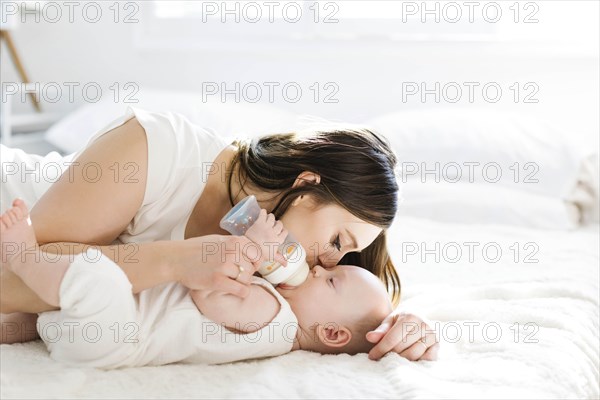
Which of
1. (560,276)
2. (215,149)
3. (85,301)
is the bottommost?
(560,276)

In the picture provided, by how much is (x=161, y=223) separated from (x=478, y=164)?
1276mm

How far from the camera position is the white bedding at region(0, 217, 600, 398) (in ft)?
3.26

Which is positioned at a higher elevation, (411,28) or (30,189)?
(411,28)

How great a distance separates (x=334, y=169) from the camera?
4.39 ft

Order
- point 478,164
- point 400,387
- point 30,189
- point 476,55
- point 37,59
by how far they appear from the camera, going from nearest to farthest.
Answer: point 400,387, point 30,189, point 478,164, point 476,55, point 37,59

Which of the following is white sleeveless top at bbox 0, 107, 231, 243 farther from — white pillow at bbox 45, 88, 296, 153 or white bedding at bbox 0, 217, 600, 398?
white pillow at bbox 45, 88, 296, 153

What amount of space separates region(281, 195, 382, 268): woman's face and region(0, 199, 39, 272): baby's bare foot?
438mm

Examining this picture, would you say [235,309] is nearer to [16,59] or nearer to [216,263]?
[216,263]

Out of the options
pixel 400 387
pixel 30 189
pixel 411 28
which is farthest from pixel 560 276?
pixel 411 28

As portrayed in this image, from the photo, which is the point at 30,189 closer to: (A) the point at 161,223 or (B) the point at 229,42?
(A) the point at 161,223

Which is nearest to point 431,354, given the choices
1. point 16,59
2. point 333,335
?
point 333,335

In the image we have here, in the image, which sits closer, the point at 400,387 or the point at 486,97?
the point at 400,387

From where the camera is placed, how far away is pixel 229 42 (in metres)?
3.14

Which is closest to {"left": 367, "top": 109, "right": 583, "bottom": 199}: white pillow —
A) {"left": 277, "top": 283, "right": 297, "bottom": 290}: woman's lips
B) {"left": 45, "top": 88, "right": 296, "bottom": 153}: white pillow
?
{"left": 45, "top": 88, "right": 296, "bottom": 153}: white pillow
